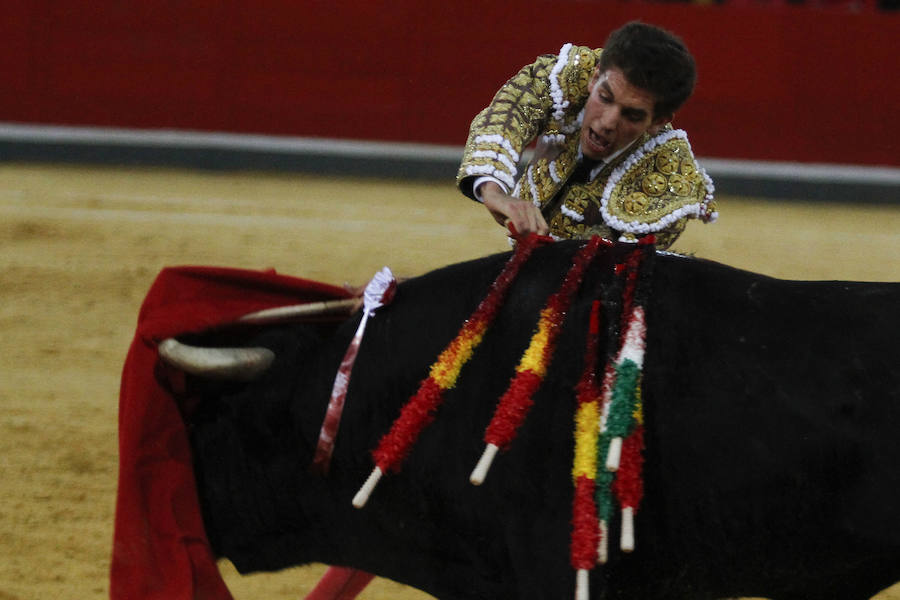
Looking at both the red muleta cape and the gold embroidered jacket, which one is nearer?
the red muleta cape

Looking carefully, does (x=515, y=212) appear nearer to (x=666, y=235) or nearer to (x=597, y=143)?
(x=597, y=143)

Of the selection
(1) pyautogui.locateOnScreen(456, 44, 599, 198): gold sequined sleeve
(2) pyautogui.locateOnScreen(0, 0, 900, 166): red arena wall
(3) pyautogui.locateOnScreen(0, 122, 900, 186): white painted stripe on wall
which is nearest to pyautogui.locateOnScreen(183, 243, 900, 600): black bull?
(1) pyautogui.locateOnScreen(456, 44, 599, 198): gold sequined sleeve

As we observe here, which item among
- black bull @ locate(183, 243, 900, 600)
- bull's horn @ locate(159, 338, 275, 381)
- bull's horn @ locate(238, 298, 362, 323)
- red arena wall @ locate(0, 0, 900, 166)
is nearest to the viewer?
black bull @ locate(183, 243, 900, 600)

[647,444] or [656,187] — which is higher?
[656,187]

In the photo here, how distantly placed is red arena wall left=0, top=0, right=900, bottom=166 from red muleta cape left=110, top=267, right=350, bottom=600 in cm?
563

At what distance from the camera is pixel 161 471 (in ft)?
6.43

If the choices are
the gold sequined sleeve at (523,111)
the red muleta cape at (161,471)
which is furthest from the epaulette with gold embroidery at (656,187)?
the red muleta cape at (161,471)

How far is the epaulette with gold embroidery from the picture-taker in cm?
220

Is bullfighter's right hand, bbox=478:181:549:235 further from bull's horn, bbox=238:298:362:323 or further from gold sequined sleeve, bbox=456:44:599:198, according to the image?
bull's horn, bbox=238:298:362:323

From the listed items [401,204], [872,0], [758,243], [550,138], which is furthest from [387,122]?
[550,138]

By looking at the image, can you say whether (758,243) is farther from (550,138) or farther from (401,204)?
(550,138)

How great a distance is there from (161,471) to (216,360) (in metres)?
0.22

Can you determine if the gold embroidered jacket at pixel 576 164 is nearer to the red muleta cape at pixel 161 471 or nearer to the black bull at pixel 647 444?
the black bull at pixel 647 444

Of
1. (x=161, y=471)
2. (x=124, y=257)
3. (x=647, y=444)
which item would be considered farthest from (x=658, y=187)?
(x=124, y=257)
